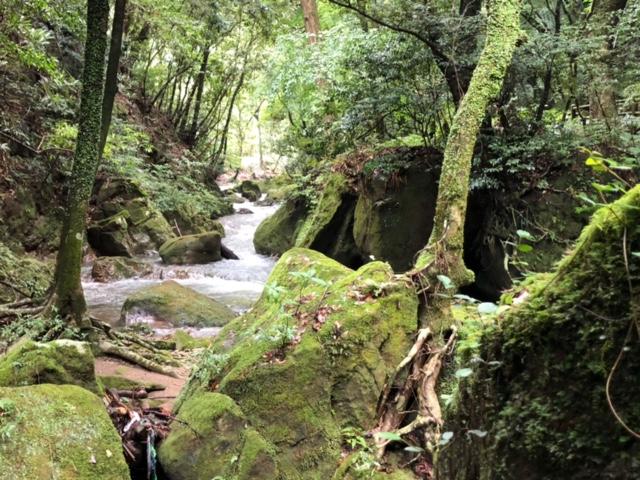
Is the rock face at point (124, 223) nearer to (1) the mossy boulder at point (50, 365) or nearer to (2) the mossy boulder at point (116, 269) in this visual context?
(2) the mossy boulder at point (116, 269)

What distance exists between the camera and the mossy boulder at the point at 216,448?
3.83 meters

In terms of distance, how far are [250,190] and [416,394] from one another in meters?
27.0

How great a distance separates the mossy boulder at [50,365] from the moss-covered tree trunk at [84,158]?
156 centimetres

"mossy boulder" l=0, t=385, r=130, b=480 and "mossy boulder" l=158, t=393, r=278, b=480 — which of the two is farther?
"mossy boulder" l=158, t=393, r=278, b=480

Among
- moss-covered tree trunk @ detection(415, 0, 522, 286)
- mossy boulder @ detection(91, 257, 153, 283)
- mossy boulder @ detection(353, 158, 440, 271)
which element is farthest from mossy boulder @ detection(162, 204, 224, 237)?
moss-covered tree trunk @ detection(415, 0, 522, 286)

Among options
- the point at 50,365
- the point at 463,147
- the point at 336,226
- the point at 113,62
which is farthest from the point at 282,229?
the point at 50,365

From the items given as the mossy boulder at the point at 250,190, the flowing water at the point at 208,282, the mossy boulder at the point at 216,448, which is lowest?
the flowing water at the point at 208,282

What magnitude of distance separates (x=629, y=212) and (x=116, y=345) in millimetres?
6520

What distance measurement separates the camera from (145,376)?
6.10 metres

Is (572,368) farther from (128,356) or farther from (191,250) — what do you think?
(191,250)

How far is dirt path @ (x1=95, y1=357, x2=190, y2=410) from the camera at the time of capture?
5547 mm

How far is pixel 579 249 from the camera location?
1459 mm

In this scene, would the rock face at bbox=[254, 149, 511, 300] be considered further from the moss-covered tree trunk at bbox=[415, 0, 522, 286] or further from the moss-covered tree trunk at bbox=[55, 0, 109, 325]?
the moss-covered tree trunk at bbox=[55, 0, 109, 325]

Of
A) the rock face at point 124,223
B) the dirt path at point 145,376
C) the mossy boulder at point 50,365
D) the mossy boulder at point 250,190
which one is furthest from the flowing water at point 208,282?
the mossy boulder at point 250,190
